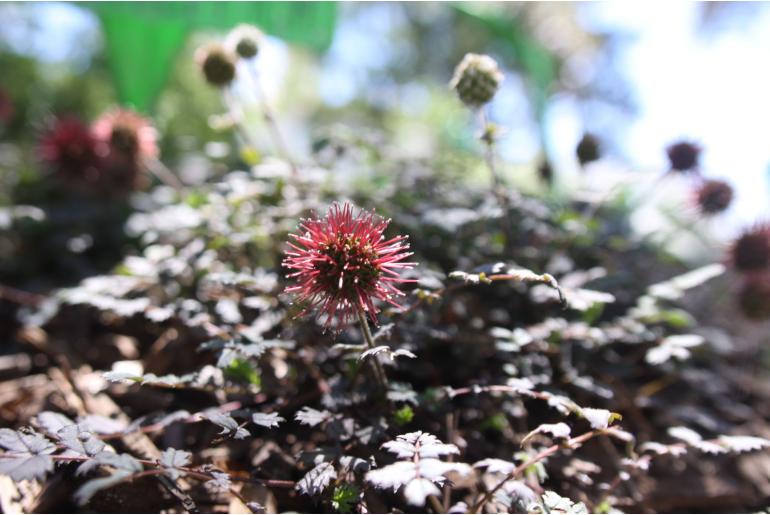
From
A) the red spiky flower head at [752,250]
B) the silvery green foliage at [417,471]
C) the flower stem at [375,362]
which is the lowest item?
the silvery green foliage at [417,471]

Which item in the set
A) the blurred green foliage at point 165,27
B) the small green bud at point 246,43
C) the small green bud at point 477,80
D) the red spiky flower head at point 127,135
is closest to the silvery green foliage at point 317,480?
the small green bud at point 477,80

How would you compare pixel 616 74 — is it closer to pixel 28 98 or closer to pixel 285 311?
pixel 28 98

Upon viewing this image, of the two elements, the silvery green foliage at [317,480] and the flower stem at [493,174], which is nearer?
the silvery green foliage at [317,480]

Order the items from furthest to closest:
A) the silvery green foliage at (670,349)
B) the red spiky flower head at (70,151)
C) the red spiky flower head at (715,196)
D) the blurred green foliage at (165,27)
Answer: the blurred green foliage at (165,27) < the red spiky flower head at (70,151) < the red spiky flower head at (715,196) < the silvery green foliage at (670,349)

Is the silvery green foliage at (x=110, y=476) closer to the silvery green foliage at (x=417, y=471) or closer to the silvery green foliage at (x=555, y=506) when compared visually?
the silvery green foliage at (x=417, y=471)

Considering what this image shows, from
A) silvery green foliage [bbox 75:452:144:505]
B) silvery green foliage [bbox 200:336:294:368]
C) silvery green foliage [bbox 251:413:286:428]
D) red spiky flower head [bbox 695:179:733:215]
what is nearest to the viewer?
silvery green foliage [bbox 75:452:144:505]

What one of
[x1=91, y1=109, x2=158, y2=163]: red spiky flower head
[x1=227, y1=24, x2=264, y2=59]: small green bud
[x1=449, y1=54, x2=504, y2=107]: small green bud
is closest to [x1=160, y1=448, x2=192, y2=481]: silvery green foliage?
[x1=449, y1=54, x2=504, y2=107]: small green bud

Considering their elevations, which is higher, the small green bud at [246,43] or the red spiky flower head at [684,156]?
the small green bud at [246,43]

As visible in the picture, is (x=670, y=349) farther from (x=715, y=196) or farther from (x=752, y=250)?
(x=715, y=196)

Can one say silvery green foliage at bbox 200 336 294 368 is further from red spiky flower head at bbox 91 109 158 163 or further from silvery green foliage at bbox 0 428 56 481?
red spiky flower head at bbox 91 109 158 163
